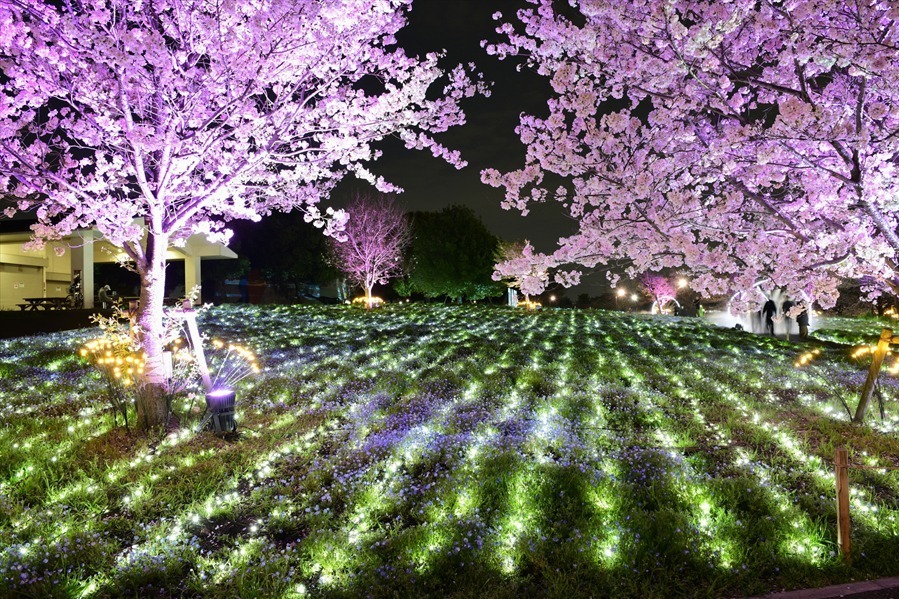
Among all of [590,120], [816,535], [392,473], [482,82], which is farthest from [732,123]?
[392,473]

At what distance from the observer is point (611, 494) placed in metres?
4.93

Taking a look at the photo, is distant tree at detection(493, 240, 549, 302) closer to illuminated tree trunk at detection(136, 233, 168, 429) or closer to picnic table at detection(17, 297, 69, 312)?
illuminated tree trunk at detection(136, 233, 168, 429)

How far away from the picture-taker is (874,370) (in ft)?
22.2

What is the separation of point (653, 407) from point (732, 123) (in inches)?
166

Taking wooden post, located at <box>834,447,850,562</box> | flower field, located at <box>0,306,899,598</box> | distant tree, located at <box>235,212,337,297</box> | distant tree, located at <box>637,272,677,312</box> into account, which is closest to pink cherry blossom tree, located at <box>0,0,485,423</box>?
flower field, located at <box>0,306,899,598</box>

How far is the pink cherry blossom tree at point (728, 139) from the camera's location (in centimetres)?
540

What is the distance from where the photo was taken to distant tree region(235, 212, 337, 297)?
43.3 metres

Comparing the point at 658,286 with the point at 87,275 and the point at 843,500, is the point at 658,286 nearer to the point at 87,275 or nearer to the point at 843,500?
the point at 87,275

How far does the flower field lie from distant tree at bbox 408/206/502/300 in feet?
113

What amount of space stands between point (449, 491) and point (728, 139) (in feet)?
16.0

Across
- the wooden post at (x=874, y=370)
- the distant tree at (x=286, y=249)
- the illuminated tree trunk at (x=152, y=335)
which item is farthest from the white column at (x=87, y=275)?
the wooden post at (x=874, y=370)

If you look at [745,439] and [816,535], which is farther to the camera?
[745,439]

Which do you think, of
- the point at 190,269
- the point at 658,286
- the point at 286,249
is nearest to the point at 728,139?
the point at 190,269

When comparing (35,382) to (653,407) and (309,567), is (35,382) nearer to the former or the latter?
(309,567)
